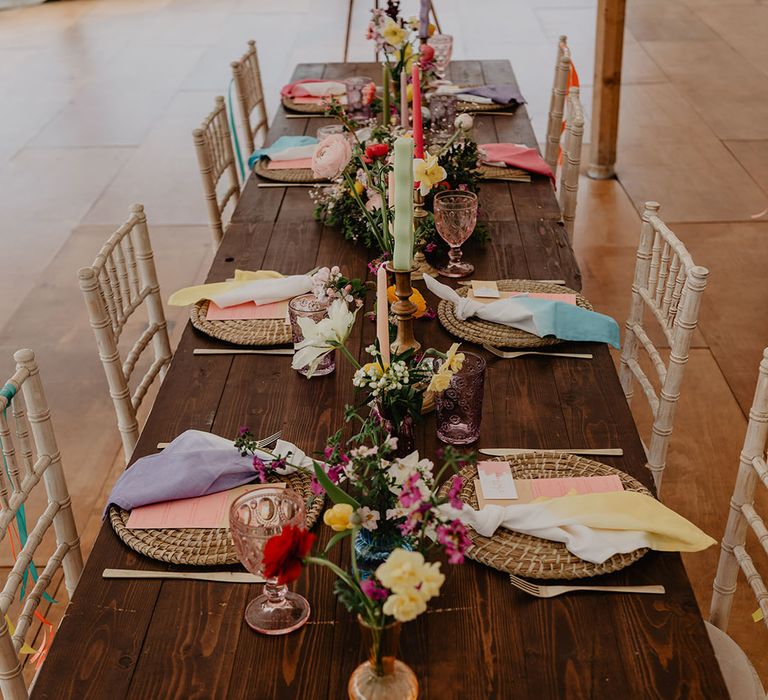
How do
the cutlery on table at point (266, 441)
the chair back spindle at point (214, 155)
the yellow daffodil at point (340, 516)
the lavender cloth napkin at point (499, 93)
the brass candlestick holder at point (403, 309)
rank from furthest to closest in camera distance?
the lavender cloth napkin at point (499, 93), the chair back spindle at point (214, 155), the cutlery on table at point (266, 441), the brass candlestick holder at point (403, 309), the yellow daffodil at point (340, 516)

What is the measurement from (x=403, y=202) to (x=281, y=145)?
176 centimetres

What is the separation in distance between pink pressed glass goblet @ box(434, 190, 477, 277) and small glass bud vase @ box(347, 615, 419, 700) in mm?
1270

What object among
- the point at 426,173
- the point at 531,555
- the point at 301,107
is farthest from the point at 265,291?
the point at 301,107

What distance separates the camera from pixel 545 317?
202 cm

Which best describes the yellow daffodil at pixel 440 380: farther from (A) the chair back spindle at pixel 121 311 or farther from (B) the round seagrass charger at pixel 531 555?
(A) the chair back spindle at pixel 121 311

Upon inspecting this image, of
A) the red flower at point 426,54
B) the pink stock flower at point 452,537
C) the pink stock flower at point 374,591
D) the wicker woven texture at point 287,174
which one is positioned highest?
the pink stock flower at point 452,537

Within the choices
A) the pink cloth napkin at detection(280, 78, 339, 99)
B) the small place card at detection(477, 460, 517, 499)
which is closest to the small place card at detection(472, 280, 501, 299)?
the small place card at detection(477, 460, 517, 499)

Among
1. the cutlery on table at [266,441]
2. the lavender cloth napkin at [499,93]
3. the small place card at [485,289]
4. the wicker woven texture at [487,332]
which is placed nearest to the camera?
the cutlery on table at [266,441]

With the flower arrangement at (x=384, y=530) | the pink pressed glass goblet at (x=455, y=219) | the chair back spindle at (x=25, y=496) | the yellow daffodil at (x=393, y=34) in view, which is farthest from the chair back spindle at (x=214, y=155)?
the flower arrangement at (x=384, y=530)

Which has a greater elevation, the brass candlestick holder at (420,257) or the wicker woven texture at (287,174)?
the brass candlestick holder at (420,257)

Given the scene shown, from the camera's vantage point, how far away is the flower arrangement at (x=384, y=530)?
990mm

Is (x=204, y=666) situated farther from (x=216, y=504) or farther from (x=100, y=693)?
(x=216, y=504)

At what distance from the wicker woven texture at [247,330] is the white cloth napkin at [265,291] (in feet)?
0.20

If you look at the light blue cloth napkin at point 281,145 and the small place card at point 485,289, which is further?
the light blue cloth napkin at point 281,145
